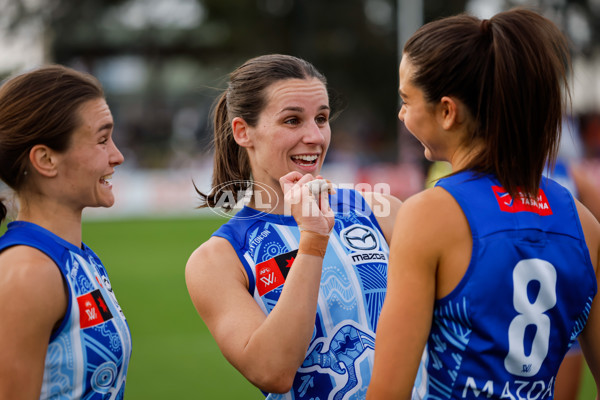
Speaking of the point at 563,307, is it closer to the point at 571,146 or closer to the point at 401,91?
the point at 401,91

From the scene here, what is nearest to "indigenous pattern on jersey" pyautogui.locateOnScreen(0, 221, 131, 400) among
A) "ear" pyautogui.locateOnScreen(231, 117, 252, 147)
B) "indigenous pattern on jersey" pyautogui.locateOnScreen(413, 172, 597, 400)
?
"ear" pyautogui.locateOnScreen(231, 117, 252, 147)

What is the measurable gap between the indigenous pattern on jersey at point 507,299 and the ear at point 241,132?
43.9 inches

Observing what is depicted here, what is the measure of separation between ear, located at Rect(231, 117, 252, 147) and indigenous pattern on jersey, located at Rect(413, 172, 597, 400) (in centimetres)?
112

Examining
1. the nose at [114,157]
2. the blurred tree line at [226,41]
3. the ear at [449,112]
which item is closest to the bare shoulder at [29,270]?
the nose at [114,157]

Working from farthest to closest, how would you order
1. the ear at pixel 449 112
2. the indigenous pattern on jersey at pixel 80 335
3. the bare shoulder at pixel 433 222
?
the indigenous pattern on jersey at pixel 80 335
the ear at pixel 449 112
the bare shoulder at pixel 433 222

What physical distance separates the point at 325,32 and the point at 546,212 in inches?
1450

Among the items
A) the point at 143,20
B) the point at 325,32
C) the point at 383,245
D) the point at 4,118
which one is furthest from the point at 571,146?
the point at 143,20

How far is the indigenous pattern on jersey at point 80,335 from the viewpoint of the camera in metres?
2.27

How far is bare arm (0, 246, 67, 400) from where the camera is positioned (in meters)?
2.13

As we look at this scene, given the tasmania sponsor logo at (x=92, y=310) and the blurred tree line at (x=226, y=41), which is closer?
the tasmania sponsor logo at (x=92, y=310)

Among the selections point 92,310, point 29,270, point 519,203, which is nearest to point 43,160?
point 29,270

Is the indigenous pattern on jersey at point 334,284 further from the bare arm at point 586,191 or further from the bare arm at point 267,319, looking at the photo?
the bare arm at point 586,191

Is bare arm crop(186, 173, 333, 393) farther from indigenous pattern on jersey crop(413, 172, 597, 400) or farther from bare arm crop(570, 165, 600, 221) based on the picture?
bare arm crop(570, 165, 600, 221)

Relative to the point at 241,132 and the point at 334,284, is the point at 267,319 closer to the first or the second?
the point at 334,284
